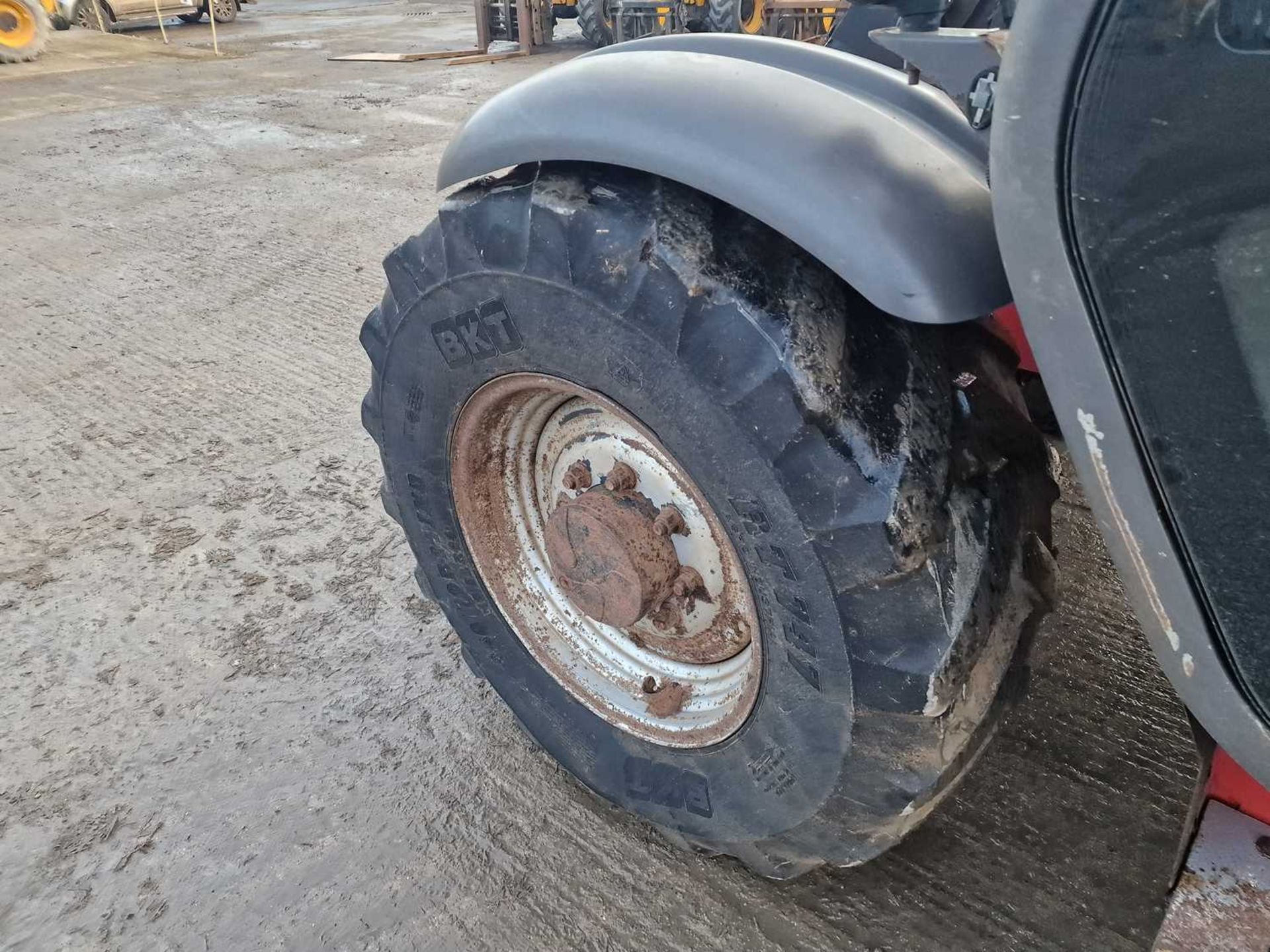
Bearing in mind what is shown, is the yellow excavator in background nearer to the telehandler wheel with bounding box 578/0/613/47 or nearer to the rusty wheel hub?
the telehandler wheel with bounding box 578/0/613/47

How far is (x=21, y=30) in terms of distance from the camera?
10.4 metres

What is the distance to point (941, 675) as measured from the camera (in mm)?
1083

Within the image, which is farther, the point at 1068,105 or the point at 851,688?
the point at 851,688

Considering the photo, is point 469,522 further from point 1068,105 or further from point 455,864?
point 1068,105

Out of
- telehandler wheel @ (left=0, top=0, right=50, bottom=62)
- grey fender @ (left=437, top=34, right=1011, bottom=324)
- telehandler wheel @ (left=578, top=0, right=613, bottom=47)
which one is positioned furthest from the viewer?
telehandler wheel @ (left=578, top=0, right=613, bottom=47)

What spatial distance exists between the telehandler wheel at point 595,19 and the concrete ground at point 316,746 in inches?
344

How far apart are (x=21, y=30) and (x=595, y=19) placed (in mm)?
6572

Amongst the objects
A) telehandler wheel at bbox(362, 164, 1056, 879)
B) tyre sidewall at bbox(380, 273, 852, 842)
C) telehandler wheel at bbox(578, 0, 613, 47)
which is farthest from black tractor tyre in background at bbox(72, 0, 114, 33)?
telehandler wheel at bbox(362, 164, 1056, 879)

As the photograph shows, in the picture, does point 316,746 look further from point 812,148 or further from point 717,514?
point 812,148

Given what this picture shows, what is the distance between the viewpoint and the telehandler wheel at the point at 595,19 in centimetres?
1084

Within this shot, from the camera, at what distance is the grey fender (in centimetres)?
99

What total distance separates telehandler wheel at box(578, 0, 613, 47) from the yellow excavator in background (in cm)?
620

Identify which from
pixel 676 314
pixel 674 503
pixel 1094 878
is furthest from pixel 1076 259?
pixel 1094 878

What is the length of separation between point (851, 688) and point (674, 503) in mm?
412
